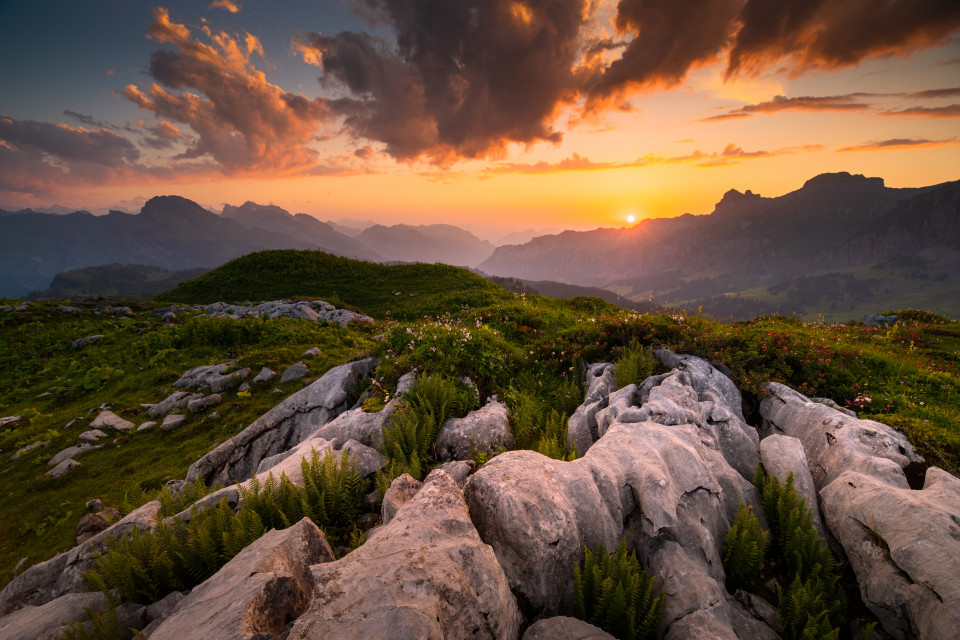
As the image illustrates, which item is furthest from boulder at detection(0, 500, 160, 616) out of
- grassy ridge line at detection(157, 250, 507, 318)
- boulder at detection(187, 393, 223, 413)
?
grassy ridge line at detection(157, 250, 507, 318)

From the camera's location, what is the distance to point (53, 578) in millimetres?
6277

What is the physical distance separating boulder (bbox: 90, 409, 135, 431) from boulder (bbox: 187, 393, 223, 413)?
171 centimetres

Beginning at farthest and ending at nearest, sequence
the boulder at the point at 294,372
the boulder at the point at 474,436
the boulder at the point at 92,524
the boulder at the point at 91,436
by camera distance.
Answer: the boulder at the point at 294,372 → the boulder at the point at 91,436 → the boulder at the point at 474,436 → the boulder at the point at 92,524

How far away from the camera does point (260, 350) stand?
17.8m

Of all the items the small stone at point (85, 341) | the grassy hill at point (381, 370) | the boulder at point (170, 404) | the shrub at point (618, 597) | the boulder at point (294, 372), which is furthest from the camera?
the small stone at point (85, 341)

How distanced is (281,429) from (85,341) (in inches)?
691

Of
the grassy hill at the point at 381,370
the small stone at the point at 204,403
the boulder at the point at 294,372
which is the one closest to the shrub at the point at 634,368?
the grassy hill at the point at 381,370

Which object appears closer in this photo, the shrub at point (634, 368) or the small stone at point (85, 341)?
the shrub at point (634, 368)

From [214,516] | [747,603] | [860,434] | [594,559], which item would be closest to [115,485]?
[214,516]

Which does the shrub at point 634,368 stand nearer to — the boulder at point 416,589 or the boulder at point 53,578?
the boulder at point 416,589

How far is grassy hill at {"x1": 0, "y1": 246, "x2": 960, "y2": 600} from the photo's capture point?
913 cm

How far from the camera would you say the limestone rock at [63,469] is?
34.8ft

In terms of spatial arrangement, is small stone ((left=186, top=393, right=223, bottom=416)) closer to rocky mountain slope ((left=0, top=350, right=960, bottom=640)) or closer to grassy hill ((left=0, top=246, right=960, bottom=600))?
grassy hill ((left=0, top=246, right=960, bottom=600))

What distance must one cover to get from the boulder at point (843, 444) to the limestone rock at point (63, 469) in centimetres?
1789
